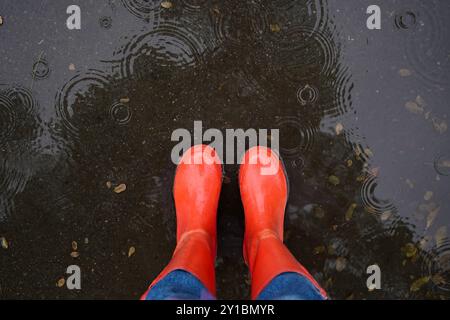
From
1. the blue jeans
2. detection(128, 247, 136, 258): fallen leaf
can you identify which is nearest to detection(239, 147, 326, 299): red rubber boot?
the blue jeans

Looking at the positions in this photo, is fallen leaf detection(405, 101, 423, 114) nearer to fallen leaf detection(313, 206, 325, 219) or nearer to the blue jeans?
fallen leaf detection(313, 206, 325, 219)

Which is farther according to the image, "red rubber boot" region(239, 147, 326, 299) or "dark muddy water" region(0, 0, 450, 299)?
"dark muddy water" region(0, 0, 450, 299)

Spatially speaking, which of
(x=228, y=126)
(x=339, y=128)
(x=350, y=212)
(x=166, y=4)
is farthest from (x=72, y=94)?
(x=350, y=212)

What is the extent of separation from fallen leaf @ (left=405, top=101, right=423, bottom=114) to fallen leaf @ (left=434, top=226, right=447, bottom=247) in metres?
0.57

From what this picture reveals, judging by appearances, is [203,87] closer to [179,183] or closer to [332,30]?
[179,183]

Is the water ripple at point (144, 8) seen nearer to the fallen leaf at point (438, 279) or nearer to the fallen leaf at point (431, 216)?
the fallen leaf at point (431, 216)

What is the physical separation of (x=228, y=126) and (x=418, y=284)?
1.19 meters

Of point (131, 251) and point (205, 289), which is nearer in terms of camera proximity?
point (205, 289)

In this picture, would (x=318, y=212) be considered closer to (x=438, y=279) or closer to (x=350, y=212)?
(x=350, y=212)

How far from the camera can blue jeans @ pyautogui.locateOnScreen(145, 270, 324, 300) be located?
1289 millimetres

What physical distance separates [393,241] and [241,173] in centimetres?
81

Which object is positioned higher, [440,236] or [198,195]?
[198,195]

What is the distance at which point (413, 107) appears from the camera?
190cm
